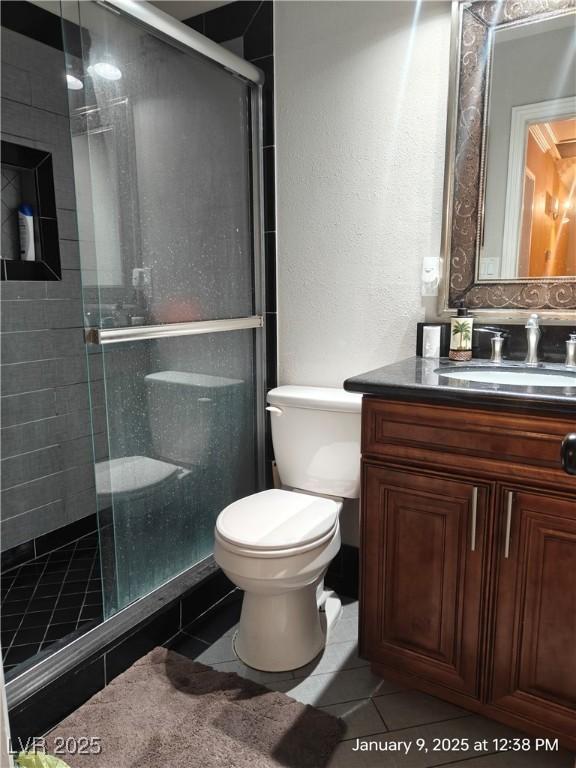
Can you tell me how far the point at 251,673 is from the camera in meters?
1.66

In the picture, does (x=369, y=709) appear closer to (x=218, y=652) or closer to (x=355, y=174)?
(x=218, y=652)

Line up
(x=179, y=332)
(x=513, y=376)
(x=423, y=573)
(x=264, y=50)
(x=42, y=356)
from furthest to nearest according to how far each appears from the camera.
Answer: (x=42, y=356) < (x=264, y=50) < (x=179, y=332) < (x=513, y=376) < (x=423, y=573)

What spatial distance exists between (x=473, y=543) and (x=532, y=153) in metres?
1.16

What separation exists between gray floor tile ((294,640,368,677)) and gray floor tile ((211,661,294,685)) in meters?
0.05

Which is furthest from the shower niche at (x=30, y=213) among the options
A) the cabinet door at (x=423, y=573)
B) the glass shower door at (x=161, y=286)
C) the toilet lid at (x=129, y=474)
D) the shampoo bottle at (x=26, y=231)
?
the cabinet door at (x=423, y=573)

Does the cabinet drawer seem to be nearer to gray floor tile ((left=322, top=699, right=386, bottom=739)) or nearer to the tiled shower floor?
gray floor tile ((left=322, top=699, right=386, bottom=739))

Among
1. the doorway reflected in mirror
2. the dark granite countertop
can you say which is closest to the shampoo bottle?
the dark granite countertop

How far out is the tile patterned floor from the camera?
1.35 metres

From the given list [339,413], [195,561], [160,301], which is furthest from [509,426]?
[195,561]

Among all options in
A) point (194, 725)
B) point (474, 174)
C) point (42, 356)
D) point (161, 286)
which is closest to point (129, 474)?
point (161, 286)

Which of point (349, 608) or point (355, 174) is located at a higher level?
Answer: point (355, 174)

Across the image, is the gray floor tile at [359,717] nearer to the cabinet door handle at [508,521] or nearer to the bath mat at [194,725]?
the bath mat at [194,725]

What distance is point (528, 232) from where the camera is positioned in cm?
167

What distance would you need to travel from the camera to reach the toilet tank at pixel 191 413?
5.81 ft
